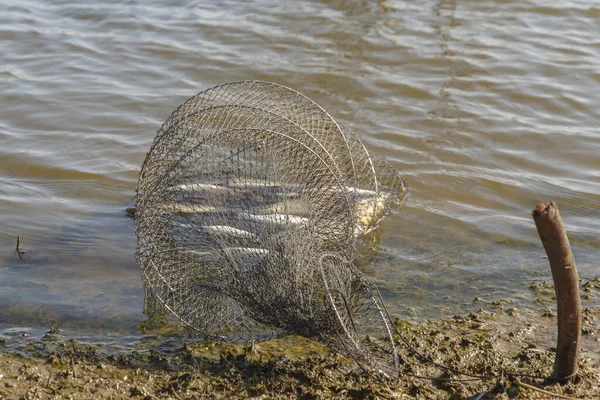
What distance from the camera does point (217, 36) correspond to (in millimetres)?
12977

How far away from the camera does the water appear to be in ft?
22.6

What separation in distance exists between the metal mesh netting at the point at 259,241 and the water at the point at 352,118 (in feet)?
2.14

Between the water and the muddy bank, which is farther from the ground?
the water

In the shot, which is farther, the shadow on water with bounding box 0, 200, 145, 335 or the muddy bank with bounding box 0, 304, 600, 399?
the shadow on water with bounding box 0, 200, 145, 335

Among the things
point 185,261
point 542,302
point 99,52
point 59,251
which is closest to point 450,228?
point 542,302

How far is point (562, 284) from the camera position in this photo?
4598 millimetres

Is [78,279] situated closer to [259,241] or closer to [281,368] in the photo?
[259,241]

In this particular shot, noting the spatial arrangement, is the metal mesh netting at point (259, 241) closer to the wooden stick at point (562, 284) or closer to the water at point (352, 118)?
the water at point (352, 118)

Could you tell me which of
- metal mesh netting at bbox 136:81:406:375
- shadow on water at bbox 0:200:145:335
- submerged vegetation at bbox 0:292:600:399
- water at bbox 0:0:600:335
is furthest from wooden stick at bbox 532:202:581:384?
shadow on water at bbox 0:200:145:335

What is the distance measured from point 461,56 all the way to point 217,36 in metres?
3.93

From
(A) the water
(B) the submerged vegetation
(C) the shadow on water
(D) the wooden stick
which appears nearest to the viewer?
(D) the wooden stick

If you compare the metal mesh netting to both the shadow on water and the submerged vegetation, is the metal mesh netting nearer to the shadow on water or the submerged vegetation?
the submerged vegetation

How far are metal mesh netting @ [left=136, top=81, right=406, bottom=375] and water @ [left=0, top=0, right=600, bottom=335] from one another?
653mm

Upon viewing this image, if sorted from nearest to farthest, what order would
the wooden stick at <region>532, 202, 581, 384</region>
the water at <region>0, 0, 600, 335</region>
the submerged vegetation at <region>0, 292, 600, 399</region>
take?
1. the wooden stick at <region>532, 202, 581, 384</region>
2. the submerged vegetation at <region>0, 292, 600, 399</region>
3. the water at <region>0, 0, 600, 335</region>
